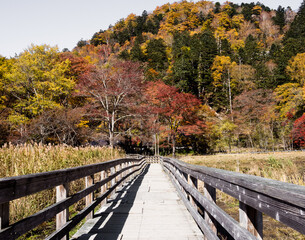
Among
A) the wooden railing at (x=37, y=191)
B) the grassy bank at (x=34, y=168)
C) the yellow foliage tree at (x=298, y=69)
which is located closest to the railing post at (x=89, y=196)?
the wooden railing at (x=37, y=191)

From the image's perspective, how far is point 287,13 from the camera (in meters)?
95.1

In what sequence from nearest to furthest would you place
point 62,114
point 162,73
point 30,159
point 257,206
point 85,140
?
point 257,206
point 30,159
point 62,114
point 85,140
point 162,73

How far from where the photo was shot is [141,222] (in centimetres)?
450

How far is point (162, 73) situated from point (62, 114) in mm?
36358

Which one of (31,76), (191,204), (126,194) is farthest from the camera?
(31,76)

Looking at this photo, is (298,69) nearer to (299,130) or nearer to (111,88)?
(299,130)

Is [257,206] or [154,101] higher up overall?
[154,101]

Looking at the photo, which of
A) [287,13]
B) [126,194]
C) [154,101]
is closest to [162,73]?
[154,101]

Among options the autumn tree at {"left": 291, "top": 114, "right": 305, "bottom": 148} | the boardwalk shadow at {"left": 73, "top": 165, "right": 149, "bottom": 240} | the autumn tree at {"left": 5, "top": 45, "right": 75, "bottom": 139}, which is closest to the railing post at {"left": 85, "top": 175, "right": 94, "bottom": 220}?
the boardwalk shadow at {"left": 73, "top": 165, "right": 149, "bottom": 240}

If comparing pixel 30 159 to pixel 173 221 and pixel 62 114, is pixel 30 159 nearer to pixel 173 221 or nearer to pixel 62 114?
pixel 173 221

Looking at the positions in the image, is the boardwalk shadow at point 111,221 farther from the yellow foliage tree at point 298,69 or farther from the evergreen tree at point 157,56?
the evergreen tree at point 157,56

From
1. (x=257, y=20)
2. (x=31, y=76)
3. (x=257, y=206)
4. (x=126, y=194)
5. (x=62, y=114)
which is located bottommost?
(x=126, y=194)

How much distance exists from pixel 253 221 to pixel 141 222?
300cm

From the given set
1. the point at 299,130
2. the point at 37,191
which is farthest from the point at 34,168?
the point at 299,130
